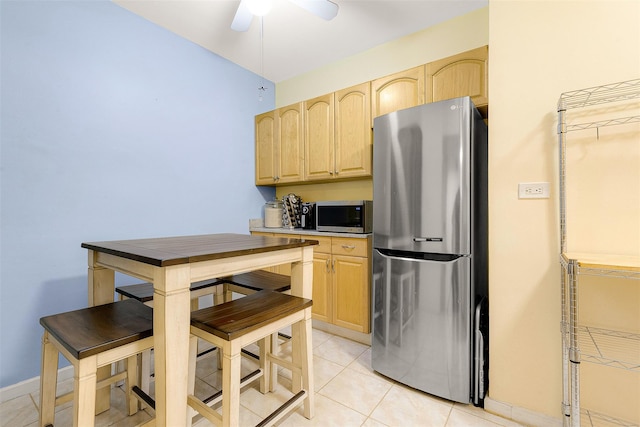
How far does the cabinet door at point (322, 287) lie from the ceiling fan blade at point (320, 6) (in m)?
1.85

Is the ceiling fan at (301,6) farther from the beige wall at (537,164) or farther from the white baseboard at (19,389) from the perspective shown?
the white baseboard at (19,389)

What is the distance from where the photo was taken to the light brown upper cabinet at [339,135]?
2.56m

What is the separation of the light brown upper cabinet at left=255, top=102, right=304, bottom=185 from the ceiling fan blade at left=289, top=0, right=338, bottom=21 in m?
1.13

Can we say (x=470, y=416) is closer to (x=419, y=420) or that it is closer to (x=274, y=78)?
(x=419, y=420)

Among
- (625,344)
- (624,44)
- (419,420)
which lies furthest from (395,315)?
(624,44)

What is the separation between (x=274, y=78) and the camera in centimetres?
343

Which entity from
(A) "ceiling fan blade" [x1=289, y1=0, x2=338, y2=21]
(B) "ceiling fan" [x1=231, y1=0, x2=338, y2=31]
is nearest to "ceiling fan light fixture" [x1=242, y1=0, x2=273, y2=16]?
(B) "ceiling fan" [x1=231, y1=0, x2=338, y2=31]

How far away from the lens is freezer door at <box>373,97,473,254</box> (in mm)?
1616

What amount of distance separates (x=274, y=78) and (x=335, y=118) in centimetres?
122

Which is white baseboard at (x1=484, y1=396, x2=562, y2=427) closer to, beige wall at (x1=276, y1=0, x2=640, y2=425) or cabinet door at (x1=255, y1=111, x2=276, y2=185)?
beige wall at (x1=276, y1=0, x2=640, y2=425)

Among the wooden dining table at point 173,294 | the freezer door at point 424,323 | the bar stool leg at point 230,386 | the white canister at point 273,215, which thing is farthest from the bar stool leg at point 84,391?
the white canister at point 273,215

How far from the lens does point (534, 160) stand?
4.80ft

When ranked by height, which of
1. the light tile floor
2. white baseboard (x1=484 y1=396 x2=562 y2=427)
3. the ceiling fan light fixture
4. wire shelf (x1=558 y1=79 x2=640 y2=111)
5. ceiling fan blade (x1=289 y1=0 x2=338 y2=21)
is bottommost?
the light tile floor

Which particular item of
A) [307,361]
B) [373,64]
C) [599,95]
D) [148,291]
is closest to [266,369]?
[307,361]
